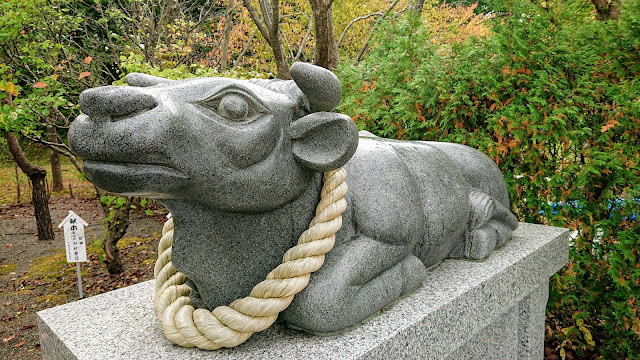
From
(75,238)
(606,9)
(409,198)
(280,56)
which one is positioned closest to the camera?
(409,198)

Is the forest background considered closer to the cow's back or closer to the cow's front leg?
the cow's back

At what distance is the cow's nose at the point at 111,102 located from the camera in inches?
51.1

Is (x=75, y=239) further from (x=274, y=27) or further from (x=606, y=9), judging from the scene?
(x=606, y=9)

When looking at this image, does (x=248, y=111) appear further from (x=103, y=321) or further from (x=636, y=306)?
(x=636, y=306)

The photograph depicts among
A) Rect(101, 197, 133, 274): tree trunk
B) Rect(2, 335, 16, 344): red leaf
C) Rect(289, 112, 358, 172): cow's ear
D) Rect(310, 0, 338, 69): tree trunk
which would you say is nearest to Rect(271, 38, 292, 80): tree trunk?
Rect(310, 0, 338, 69): tree trunk

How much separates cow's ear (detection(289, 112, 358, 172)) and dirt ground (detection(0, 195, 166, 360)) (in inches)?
172

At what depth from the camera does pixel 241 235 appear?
1.65 m

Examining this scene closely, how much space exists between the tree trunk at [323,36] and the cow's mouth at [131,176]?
407 centimetres

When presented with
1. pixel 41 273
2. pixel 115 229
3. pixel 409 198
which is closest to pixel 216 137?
pixel 409 198

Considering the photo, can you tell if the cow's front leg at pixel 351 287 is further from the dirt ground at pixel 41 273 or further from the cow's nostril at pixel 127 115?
the dirt ground at pixel 41 273

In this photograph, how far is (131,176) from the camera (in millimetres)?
1339

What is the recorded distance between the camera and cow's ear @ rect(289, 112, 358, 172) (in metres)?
1.61

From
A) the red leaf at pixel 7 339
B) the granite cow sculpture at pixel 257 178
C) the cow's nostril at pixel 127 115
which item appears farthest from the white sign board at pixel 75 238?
the cow's nostril at pixel 127 115

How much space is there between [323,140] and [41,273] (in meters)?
6.63
